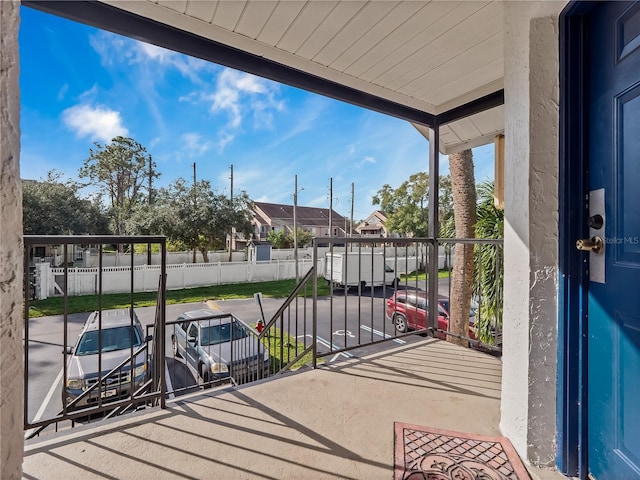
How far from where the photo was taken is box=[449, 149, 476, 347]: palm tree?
4547 millimetres

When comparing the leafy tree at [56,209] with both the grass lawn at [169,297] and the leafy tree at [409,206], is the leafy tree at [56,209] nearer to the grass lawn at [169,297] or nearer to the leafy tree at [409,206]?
the grass lawn at [169,297]

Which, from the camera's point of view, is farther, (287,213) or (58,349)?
(287,213)

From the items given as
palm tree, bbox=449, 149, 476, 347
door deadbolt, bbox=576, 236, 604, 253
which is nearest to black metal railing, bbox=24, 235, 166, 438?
door deadbolt, bbox=576, 236, 604, 253

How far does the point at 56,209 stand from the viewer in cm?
1228

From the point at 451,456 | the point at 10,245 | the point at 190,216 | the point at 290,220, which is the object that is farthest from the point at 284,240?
the point at 10,245

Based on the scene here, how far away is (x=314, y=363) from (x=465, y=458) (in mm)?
1126

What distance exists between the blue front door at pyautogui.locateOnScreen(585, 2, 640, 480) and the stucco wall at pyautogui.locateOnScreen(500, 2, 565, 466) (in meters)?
0.12

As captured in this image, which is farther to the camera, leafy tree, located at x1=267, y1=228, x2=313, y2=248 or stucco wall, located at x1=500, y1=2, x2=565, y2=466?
leafy tree, located at x1=267, y1=228, x2=313, y2=248

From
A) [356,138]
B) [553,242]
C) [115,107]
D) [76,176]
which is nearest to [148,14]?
[553,242]

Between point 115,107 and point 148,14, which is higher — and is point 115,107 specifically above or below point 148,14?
above

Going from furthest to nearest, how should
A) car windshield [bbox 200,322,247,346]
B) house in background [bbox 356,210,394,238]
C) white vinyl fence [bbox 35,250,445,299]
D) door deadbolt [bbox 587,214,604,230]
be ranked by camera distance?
house in background [bbox 356,210,394,238] → white vinyl fence [bbox 35,250,445,299] → car windshield [bbox 200,322,247,346] → door deadbolt [bbox 587,214,604,230]

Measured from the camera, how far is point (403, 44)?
2066 mm

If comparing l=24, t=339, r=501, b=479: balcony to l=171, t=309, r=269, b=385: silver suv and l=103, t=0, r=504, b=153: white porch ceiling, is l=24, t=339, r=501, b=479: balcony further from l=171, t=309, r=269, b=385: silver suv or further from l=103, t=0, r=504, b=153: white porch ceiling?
l=171, t=309, r=269, b=385: silver suv

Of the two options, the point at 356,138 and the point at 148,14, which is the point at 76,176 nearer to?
the point at 148,14
